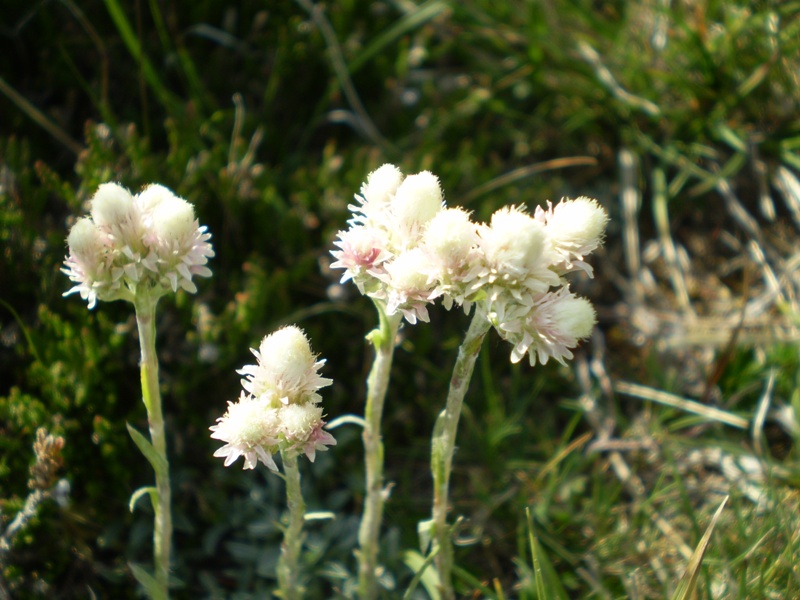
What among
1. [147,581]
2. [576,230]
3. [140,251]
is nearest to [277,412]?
[140,251]

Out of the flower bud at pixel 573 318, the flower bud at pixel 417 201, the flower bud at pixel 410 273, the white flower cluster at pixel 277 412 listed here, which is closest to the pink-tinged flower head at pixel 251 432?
the white flower cluster at pixel 277 412

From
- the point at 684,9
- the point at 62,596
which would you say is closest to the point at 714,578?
the point at 62,596

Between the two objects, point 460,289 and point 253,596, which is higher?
point 460,289

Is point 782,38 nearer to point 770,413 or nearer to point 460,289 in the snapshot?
point 770,413

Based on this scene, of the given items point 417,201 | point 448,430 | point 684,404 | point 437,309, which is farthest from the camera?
point 437,309

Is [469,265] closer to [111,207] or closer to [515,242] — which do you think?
[515,242]

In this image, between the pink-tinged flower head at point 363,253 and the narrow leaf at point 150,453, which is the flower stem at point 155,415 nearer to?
the narrow leaf at point 150,453
